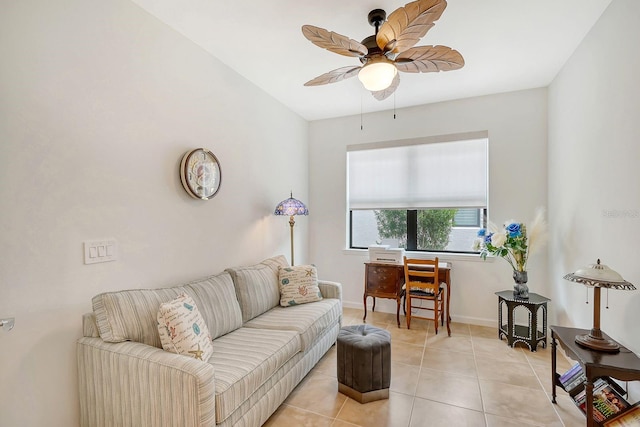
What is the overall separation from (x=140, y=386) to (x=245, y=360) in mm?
553

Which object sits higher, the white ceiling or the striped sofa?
the white ceiling

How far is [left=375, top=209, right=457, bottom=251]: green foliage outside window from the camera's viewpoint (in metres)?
3.93

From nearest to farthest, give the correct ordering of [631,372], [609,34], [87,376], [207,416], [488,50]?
[207,416] < [631,372] < [87,376] < [609,34] < [488,50]

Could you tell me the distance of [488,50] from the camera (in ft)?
8.48

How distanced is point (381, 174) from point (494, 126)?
145 centimetres

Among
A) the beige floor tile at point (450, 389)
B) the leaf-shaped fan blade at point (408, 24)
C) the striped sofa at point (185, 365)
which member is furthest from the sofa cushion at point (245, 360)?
the leaf-shaped fan blade at point (408, 24)

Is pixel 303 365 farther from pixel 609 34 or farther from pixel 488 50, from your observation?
pixel 609 34

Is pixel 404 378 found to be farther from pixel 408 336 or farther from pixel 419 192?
pixel 419 192

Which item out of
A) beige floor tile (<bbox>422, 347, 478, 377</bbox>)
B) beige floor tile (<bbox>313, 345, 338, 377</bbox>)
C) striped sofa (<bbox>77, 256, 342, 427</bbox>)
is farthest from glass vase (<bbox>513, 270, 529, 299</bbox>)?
striped sofa (<bbox>77, 256, 342, 427</bbox>)

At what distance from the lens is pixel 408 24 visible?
1.61 meters

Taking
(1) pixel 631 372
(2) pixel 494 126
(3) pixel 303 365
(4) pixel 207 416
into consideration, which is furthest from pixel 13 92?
(2) pixel 494 126

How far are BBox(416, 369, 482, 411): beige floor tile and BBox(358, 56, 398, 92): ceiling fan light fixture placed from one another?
2273 mm

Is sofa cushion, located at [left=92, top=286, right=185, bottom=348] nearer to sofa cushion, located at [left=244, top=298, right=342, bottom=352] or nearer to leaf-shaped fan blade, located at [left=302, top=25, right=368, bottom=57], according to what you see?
sofa cushion, located at [left=244, top=298, right=342, bottom=352]

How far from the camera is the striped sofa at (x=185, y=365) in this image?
1451 millimetres
